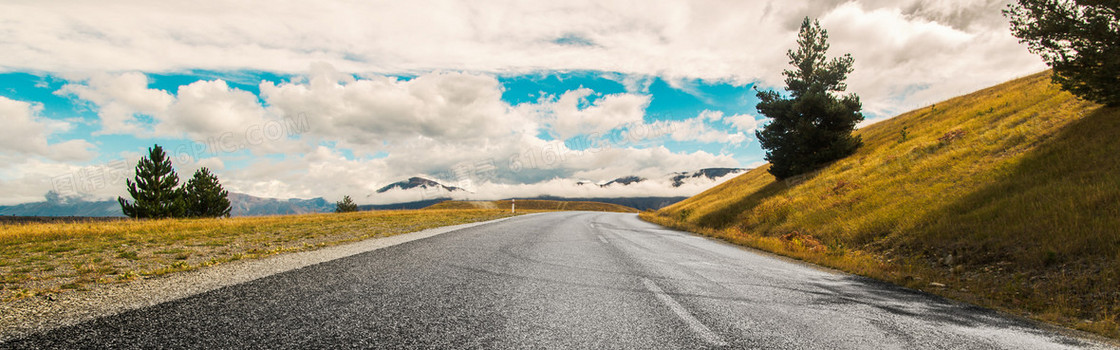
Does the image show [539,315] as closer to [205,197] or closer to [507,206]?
[205,197]

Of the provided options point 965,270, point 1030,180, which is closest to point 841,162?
point 1030,180

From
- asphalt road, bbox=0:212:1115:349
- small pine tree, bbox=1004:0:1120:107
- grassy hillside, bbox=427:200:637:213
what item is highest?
small pine tree, bbox=1004:0:1120:107

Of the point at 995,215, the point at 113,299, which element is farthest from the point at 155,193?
the point at 995,215

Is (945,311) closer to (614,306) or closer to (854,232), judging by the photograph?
(614,306)

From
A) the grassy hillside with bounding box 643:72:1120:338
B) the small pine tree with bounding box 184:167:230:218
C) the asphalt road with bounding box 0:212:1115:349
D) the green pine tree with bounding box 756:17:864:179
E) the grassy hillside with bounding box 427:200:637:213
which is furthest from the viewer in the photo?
the grassy hillside with bounding box 427:200:637:213

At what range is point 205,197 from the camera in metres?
39.4

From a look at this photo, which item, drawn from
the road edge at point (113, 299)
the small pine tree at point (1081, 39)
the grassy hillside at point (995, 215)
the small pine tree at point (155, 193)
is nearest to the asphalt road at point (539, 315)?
the road edge at point (113, 299)

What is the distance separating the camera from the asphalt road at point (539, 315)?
2.75 meters

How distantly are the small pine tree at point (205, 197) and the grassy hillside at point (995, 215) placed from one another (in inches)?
1773

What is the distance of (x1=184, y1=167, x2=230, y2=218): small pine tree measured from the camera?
38.2 metres

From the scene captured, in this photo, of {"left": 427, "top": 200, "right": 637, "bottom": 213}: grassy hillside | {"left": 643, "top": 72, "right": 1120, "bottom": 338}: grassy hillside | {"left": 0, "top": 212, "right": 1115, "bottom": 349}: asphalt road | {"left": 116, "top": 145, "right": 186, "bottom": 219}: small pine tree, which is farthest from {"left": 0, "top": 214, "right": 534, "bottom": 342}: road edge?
{"left": 427, "top": 200, "right": 637, "bottom": 213}: grassy hillside

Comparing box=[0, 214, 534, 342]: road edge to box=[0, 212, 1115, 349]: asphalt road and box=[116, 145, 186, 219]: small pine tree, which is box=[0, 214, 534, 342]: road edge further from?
box=[116, 145, 186, 219]: small pine tree

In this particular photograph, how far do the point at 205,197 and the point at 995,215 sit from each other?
175ft

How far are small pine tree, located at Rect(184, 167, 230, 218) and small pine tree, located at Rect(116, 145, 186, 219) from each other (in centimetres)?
583
